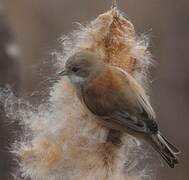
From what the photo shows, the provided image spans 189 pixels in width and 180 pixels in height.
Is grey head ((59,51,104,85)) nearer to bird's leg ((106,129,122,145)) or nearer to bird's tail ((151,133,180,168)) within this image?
bird's leg ((106,129,122,145))

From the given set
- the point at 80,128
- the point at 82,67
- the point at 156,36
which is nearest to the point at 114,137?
the point at 80,128

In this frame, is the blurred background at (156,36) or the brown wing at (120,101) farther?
the blurred background at (156,36)

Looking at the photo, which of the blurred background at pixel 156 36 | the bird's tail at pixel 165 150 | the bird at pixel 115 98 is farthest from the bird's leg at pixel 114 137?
the blurred background at pixel 156 36

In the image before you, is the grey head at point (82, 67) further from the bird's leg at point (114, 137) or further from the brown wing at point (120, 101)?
the bird's leg at point (114, 137)

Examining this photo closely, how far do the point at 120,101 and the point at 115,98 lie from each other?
0.03 meters

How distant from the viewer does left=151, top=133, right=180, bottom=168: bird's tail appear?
8.47 feet

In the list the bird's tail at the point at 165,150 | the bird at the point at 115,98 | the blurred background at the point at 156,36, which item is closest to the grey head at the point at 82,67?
the bird at the point at 115,98

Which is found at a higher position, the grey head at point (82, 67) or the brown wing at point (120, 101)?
the grey head at point (82, 67)

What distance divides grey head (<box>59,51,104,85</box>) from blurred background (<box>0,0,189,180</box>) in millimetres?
2583

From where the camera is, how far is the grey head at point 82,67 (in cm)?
264

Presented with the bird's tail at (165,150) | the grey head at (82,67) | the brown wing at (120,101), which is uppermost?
the grey head at (82,67)

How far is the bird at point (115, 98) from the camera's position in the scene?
2.59m

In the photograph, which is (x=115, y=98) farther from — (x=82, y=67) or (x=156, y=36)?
(x=156, y=36)

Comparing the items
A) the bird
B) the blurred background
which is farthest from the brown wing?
the blurred background
